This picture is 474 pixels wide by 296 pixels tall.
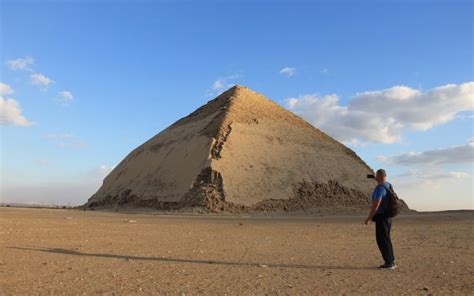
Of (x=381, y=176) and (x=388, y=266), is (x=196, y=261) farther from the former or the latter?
(x=381, y=176)

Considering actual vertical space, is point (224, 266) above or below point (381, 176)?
below

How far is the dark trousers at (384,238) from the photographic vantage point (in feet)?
31.1

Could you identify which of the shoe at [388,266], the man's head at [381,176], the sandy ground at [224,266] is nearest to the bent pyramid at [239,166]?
the sandy ground at [224,266]

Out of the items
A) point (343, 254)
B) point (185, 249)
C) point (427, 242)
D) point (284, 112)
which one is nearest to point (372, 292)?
point (343, 254)

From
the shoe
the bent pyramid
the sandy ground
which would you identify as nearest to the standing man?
the shoe

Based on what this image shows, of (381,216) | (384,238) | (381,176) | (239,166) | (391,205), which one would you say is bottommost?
(384,238)

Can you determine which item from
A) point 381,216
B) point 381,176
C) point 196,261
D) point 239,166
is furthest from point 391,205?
point 239,166

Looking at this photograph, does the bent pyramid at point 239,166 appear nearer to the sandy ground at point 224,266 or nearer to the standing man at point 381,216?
the sandy ground at point 224,266

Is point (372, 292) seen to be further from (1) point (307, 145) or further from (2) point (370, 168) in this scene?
(2) point (370, 168)

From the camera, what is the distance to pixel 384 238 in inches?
386

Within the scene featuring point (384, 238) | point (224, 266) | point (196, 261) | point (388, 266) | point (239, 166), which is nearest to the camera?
point (388, 266)

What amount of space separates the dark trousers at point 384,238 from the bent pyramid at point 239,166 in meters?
28.8

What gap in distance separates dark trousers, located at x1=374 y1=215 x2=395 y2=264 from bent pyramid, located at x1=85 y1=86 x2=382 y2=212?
28777 mm

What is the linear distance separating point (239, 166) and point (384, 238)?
3399 cm
